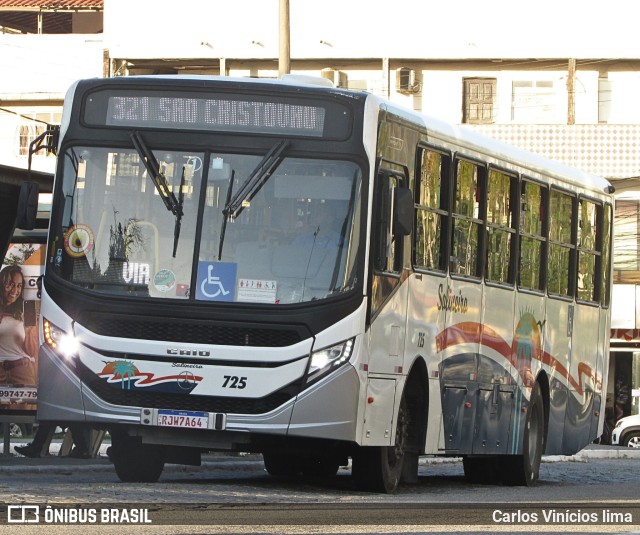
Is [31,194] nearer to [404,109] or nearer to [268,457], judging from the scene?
[404,109]

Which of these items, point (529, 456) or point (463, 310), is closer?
point (463, 310)

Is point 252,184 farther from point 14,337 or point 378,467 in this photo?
point 14,337

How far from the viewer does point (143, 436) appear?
49.0 feet

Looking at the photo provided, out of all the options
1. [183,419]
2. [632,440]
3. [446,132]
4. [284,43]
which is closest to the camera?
[183,419]

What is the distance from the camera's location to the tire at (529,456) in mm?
20172

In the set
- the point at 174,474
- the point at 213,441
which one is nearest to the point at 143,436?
the point at 213,441

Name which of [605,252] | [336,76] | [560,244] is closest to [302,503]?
[560,244]

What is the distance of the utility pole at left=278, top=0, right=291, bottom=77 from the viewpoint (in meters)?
28.9

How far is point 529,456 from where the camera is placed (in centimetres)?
2036

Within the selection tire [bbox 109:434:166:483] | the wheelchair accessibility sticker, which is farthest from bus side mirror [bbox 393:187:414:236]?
tire [bbox 109:434:166:483]

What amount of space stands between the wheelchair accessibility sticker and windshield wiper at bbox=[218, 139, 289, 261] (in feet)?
0.33

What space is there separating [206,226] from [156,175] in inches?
24.2

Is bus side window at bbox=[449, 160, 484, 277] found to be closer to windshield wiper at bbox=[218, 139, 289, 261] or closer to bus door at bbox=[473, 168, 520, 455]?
bus door at bbox=[473, 168, 520, 455]

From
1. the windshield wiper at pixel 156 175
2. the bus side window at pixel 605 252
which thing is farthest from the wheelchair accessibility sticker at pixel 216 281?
the bus side window at pixel 605 252
